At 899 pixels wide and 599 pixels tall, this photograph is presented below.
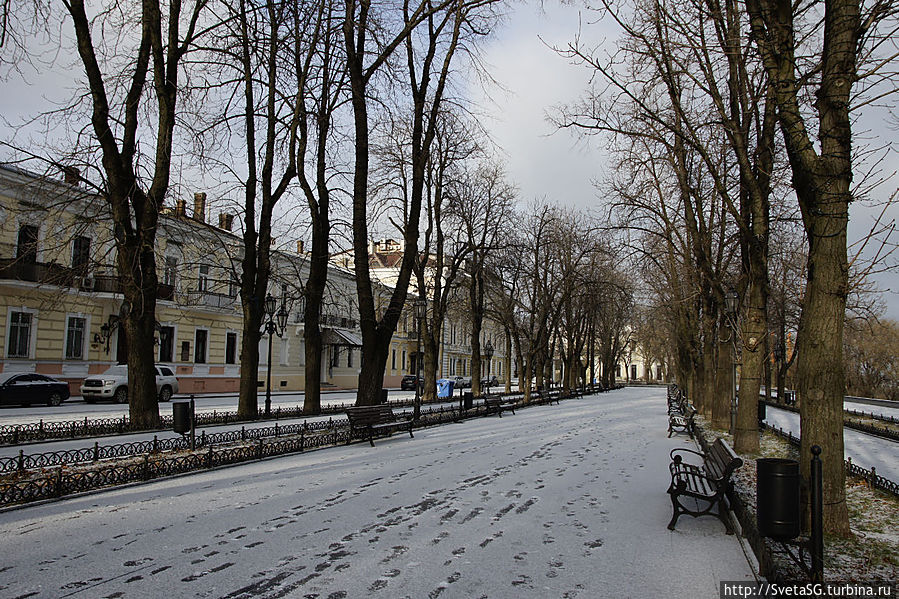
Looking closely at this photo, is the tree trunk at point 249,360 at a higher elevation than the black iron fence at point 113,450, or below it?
higher

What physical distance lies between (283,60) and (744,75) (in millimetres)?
11219

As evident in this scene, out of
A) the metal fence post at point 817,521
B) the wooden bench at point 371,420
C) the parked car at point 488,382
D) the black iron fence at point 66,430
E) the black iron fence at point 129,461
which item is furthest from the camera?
the parked car at point 488,382

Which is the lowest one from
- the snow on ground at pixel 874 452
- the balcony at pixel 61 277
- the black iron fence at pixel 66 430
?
the snow on ground at pixel 874 452

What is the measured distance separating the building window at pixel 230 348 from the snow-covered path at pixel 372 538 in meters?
27.8

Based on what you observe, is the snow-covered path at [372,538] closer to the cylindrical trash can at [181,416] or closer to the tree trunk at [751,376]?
the cylindrical trash can at [181,416]

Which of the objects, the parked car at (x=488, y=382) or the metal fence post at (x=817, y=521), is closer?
the metal fence post at (x=817, y=521)

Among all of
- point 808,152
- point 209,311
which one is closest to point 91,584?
point 808,152

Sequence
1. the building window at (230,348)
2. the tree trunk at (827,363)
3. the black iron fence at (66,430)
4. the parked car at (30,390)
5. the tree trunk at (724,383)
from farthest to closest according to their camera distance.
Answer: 1. the building window at (230,348)
2. the parked car at (30,390)
3. the tree trunk at (724,383)
4. the black iron fence at (66,430)
5. the tree trunk at (827,363)

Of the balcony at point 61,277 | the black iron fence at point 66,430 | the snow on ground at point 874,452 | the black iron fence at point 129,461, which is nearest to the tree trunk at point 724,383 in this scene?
the snow on ground at point 874,452

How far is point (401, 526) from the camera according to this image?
6332 mm

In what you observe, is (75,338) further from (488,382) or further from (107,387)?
(488,382)

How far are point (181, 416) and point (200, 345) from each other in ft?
81.3

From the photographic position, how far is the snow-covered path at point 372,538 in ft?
15.3

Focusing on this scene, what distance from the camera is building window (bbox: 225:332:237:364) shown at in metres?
35.9
